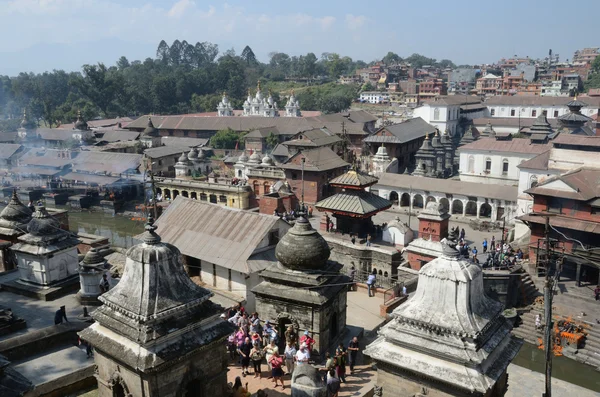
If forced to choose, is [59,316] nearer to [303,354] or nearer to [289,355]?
[289,355]

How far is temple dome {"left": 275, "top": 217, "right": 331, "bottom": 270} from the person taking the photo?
39.6 feet

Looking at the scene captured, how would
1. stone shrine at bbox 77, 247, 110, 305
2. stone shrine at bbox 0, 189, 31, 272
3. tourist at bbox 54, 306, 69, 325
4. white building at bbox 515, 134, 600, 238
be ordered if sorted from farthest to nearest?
white building at bbox 515, 134, 600, 238 < stone shrine at bbox 0, 189, 31, 272 < stone shrine at bbox 77, 247, 110, 305 < tourist at bbox 54, 306, 69, 325

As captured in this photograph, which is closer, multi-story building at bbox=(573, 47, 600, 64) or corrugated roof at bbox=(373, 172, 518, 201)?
corrugated roof at bbox=(373, 172, 518, 201)

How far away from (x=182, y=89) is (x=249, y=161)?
64237mm

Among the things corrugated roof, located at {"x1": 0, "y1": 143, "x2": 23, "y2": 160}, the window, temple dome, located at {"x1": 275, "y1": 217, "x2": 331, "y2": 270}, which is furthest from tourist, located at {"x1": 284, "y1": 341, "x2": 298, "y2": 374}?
corrugated roof, located at {"x1": 0, "y1": 143, "x2": 23, "y2": 160}

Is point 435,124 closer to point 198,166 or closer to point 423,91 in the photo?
point 198,166

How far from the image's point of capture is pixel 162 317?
862 centimetres

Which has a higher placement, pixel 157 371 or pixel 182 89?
pixel 182 89

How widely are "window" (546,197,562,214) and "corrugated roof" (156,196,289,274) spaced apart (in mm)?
16256

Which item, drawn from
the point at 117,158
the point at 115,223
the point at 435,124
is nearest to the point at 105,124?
the point at 117,158

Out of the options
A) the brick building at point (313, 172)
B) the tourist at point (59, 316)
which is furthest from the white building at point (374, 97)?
the tourist at point (59, 316)

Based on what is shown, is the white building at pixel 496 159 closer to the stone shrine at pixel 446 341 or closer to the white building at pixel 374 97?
the stone shrine at pixel 446 341

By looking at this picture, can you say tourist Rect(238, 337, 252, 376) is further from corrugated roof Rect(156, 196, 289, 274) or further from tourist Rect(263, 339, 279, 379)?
corrugated roof Rect(156, 196, 289, 274)

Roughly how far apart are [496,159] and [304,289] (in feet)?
125
